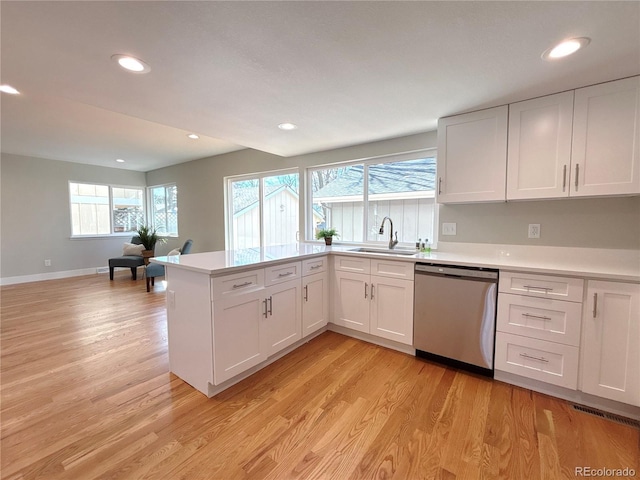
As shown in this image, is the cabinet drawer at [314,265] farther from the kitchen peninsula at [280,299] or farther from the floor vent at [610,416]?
the floor vent at [610,416]

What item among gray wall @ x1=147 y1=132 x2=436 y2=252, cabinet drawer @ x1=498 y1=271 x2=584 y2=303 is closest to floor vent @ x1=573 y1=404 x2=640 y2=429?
cabinet drawer @ x1=498 y1=271 x2=584 y2=303

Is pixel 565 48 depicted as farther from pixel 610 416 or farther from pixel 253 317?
pixel 253 317

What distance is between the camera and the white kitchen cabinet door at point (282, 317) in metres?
2.25

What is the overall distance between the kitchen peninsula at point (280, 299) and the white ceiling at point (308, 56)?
50.5 inches

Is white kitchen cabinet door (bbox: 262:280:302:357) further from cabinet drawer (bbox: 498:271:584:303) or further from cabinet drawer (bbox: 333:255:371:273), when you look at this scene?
cabinet drawer (bbox: 498:271:584:303)

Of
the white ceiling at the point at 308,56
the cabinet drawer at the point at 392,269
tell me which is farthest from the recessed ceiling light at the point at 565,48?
the cabinet drawer at the point at 392,269

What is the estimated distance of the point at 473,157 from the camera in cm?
237

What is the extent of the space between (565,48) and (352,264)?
7.01 ft

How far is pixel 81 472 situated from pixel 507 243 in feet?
10.9

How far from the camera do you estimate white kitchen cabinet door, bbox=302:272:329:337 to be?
2.64 m

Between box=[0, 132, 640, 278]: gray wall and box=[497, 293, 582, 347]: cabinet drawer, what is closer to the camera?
box=[497, 293, 582, 347]: cabinet drawer

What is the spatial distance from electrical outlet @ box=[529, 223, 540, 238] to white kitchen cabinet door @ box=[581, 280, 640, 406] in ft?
2.24

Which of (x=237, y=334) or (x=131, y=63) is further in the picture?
(x=237, y=334)

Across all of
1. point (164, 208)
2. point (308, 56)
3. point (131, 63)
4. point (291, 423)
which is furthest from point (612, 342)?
point (164, 208)
